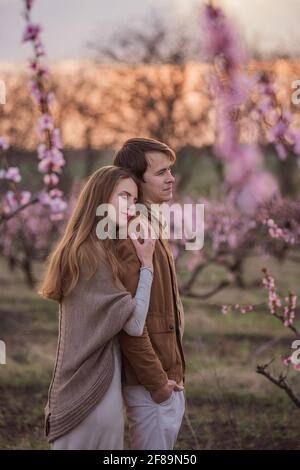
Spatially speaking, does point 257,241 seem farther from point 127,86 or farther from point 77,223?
point 127,86

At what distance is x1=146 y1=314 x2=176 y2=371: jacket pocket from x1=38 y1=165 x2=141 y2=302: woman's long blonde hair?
250 millimetres

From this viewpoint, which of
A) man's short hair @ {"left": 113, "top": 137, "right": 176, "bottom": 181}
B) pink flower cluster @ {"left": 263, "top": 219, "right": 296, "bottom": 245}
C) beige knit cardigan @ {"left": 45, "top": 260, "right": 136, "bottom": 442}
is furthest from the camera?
pink flower cluster @ {"left": 263, "top": 219, "right": 296, "bottom": 245}

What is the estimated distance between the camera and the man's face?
117 inches

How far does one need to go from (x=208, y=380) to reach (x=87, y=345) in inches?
136

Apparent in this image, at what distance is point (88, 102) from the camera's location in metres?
21.8

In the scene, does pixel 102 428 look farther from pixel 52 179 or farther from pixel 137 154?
pixel 52 179

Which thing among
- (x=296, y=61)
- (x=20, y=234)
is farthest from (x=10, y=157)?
(x=296, y=61)

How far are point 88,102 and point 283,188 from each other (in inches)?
284

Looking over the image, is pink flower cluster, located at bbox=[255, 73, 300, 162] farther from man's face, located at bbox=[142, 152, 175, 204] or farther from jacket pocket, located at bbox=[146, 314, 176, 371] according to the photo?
jacket pocket, located at bbox=[146, 314, 176, 371]

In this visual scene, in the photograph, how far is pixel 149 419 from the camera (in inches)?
109

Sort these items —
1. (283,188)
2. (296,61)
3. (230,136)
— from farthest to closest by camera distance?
(283,188) → (296,61) → (230,136)

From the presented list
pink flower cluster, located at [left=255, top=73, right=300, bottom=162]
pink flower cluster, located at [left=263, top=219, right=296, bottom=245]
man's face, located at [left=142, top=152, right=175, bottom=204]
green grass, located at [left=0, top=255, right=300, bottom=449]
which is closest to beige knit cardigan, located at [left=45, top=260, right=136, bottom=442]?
man's face, located at [left=142, top=152, right=175, bottom=204]

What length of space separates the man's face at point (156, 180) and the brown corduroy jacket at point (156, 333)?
0.19 m

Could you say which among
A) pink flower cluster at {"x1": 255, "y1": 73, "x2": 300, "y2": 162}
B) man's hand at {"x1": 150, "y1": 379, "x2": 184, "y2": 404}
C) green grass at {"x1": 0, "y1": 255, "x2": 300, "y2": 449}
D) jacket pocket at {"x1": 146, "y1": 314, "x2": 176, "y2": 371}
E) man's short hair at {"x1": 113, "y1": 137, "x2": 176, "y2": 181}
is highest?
pink flower cluster at {"x1": 255, "y1": 73, "x2": 300, "y2": 162}
